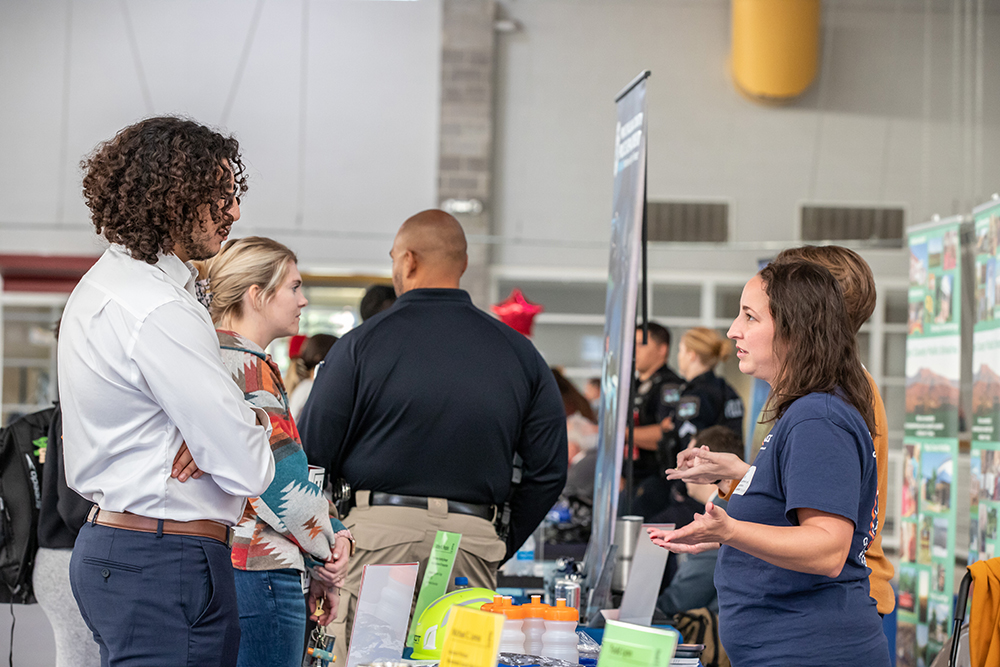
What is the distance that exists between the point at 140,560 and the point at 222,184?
553 millimetres

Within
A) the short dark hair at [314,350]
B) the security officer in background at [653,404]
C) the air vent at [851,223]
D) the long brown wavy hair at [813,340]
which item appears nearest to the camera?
the long brown wavy hair at [813,340]

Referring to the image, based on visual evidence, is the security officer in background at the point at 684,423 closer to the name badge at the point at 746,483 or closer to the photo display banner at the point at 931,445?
the photo display banner at the point at 931,445

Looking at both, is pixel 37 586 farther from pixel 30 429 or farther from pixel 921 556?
pixel 921 556

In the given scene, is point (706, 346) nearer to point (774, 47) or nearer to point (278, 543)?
point (278, 543)

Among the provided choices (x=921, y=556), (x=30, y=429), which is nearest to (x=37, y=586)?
(x=30, y=429)

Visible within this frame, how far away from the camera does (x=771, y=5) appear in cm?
791

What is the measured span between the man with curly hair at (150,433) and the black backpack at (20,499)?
1.24 metres

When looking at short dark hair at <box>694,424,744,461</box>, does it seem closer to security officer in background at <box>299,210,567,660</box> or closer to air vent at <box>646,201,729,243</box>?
security officer in background at <box>299,210,567,660</box>

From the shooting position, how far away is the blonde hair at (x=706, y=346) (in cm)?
461

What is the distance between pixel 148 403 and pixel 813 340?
96 cm

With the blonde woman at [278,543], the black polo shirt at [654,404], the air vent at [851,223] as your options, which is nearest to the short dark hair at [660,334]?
the black polo shirt at [654,404]

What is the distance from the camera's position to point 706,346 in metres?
4.61

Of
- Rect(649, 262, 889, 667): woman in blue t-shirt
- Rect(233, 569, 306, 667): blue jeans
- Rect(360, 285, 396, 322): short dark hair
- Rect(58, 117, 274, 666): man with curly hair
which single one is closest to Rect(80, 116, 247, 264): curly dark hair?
Rect(58, 117, 274, 666): man with curly hair

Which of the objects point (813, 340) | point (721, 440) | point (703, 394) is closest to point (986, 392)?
point (703, 394)
